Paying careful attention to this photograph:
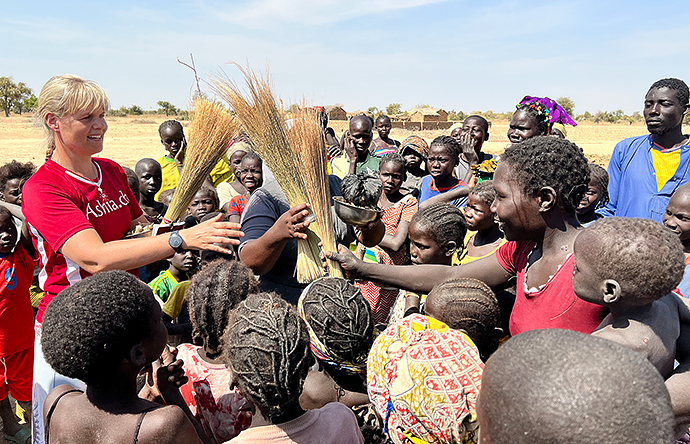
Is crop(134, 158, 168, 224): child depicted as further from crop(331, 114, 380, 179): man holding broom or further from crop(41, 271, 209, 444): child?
crop(41, 271, 209, 444): child

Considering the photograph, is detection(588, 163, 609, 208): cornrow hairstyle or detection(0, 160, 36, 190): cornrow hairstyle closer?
detection(588, 163, 609, 208): cornrow hairstyle

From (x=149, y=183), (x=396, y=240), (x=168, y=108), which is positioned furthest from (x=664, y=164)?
(x=168, y=108)

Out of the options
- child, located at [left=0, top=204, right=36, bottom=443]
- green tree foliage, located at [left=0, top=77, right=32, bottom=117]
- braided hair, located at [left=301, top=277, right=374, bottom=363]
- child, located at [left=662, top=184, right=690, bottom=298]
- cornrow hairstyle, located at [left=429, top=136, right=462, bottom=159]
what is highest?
green tree foliage, located at [left=0, top=77, right=32, bottom=117]

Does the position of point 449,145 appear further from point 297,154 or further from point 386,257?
point 297,154

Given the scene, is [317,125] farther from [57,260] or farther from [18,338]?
[18,338]

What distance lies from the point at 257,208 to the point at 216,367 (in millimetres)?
1098

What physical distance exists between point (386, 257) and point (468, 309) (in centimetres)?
206

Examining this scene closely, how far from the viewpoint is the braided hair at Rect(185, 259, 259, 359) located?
221cm

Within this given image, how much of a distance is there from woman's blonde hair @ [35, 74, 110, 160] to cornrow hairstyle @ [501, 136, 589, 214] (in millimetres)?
2073

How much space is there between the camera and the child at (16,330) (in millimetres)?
3598

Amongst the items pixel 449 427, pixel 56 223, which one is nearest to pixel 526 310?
pixel 449 427

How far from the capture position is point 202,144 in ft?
10.9

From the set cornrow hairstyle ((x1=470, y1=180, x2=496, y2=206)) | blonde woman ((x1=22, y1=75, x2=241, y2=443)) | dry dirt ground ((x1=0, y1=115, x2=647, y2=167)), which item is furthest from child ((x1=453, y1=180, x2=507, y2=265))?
dry dirt ground ((x1=0, y1=115, x2=647, y2=167))

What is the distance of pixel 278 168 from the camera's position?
2928 millimetres
